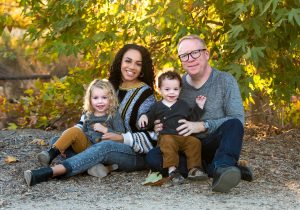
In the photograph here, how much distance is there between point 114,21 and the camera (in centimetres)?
555

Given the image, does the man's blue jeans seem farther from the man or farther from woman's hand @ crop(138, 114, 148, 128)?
woman's hand @ crop(138, 114, 148, 128)

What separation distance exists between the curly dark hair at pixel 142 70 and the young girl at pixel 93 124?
243 millimetres

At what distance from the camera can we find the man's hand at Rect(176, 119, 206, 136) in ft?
14.3

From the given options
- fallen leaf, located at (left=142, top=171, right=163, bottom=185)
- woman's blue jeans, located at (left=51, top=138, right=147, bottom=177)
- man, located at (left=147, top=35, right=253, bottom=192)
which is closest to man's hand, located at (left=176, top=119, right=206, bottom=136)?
man, located at (left=147, top=35, right=253, bottom=192)

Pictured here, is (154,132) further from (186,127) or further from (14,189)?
(14,189)

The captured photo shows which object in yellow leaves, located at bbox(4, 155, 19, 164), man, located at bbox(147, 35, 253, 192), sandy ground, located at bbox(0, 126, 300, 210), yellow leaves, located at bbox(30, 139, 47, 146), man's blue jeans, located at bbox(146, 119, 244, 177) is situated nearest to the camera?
sandy ground, located at bbox(0, 126, 300, 210)

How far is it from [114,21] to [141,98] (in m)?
1.06

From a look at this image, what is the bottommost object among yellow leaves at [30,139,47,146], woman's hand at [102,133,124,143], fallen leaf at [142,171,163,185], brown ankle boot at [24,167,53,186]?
fallen leaf at [142,171,163,185]

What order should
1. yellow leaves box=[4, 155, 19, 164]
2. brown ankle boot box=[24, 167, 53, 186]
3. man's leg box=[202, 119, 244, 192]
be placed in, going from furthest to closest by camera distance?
1. yellow leaves box=[4, 155, 19, 164]
2. brown ankle boot box=[24, 167, 53, 186]
3. man's leg box=[202, 119, 244, 192]

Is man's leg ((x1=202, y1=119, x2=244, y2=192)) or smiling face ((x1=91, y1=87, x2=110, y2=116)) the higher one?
smiling face ((x1=91, y1=87, x2=110, y2=116))

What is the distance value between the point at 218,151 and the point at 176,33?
1300mm

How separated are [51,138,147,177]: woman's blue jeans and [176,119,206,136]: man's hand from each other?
1.62 feet

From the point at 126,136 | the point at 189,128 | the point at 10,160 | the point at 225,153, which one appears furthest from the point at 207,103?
the point at 10,160

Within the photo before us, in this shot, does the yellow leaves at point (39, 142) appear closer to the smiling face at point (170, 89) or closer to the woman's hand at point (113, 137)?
the woman's hand at point (113, 137)
